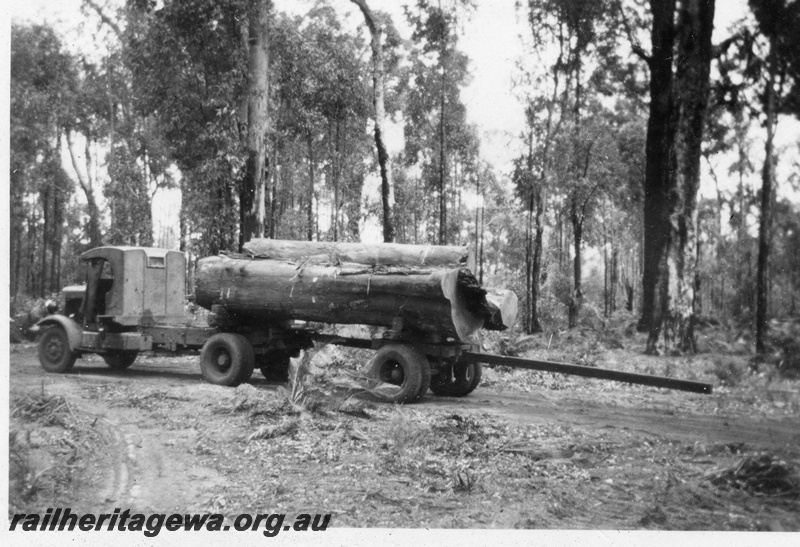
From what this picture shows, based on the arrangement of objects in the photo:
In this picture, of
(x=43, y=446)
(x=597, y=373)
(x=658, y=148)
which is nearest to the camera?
(x=43, y=446)

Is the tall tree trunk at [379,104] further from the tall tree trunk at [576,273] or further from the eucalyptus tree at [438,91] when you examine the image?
the tall tree trunk at [576,273]

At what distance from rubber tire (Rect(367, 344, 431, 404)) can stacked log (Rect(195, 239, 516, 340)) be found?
14.4 inches

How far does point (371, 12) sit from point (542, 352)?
1051 cm

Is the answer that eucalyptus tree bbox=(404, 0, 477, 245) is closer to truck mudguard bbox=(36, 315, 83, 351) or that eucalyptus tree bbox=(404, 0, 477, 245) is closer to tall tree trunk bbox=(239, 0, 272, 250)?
tall tree trunk bbox=(239, 0, 272, 250)

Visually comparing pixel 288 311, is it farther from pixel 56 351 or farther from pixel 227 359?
pixel 56 351

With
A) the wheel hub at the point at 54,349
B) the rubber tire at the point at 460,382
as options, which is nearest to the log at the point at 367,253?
the rubber tire at the point at 460,382

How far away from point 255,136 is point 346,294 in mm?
7710

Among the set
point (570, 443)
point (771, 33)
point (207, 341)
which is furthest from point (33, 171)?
point (771, 33)

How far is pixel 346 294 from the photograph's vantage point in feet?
27.7

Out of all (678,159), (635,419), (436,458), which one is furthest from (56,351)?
(678,159)

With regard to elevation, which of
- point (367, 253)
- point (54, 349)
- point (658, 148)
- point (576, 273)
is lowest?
point (54, 349)

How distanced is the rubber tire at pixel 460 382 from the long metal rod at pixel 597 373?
0.38 meters

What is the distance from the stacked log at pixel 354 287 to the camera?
801 cm

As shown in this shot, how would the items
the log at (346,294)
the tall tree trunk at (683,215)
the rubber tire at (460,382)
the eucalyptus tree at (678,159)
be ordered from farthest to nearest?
the tall tree trunk at (683,215) < the eucalyptus tree at (678,159) < the rubber tire at (460,382) < the log at (346,294)
